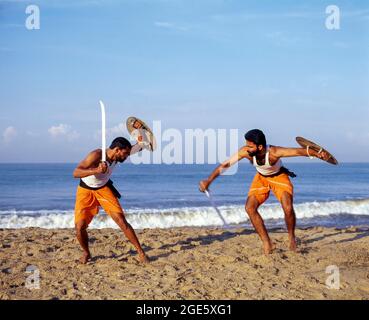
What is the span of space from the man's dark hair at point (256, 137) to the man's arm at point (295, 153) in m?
0.21

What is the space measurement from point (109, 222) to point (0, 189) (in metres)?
16.1

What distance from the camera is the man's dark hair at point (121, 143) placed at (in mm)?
6387

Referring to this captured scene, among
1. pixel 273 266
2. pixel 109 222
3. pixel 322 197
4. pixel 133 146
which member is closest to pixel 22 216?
pixel 109 222

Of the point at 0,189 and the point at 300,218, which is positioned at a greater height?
the point at 300,218

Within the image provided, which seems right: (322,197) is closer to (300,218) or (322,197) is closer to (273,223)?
(300,218)

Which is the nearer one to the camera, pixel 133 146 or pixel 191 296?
pixel 191 296

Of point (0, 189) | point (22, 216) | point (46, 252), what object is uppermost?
point (46, 252)

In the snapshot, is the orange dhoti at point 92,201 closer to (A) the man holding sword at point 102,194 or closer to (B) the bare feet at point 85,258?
(A) the man holding sword at point 102,194

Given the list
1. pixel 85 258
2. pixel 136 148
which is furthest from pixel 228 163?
pixel 85 258

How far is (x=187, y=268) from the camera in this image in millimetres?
6570

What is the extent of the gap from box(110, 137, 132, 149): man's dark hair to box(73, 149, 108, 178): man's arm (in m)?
0.19

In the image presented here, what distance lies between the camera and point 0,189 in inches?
1102

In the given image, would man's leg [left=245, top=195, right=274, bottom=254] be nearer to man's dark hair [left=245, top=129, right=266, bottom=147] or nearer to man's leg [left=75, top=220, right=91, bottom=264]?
man's dark hair [left=245, top=129, right=266, bottom=147]

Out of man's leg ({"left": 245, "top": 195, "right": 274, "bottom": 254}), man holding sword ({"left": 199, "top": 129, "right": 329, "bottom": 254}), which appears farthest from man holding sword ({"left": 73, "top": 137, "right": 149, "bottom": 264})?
man's leg ({"left": 245, "top": 195, "right": 274, "bottom": 254})
